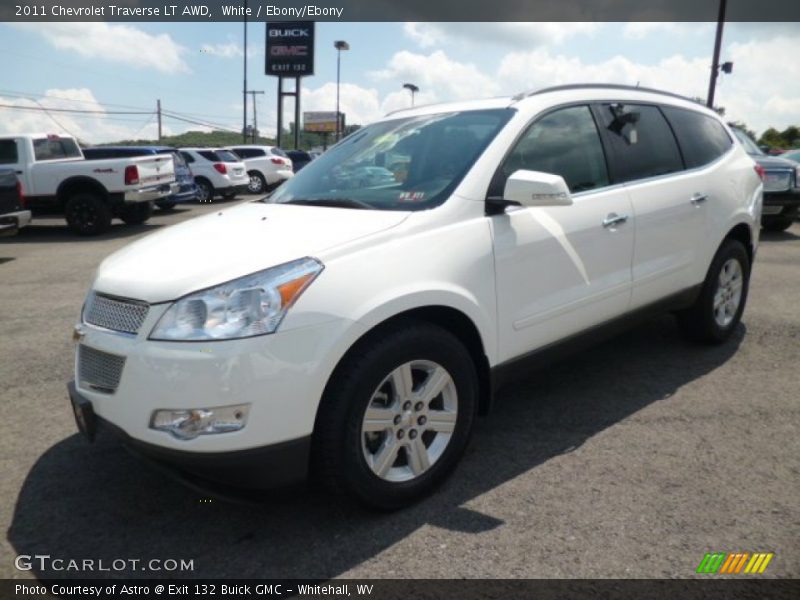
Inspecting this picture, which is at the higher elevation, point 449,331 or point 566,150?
point 566,150

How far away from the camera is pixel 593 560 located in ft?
7.93

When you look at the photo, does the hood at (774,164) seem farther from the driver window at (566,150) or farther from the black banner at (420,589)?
the black banner at (420,589)

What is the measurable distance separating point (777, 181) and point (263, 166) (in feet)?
54.9

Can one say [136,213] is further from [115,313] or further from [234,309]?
[234,309]

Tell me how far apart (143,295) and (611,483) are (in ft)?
7.30

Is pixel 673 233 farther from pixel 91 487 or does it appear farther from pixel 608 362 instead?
pixel 91 487

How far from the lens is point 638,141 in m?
3.95

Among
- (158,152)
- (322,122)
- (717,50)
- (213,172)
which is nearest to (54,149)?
(158,152)

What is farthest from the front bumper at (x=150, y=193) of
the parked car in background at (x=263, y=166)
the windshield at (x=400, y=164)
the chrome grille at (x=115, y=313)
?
the chrome grille at (x=115, y=313)

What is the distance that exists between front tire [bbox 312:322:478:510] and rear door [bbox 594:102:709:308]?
5.20 feet

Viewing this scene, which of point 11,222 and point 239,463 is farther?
point 11,222

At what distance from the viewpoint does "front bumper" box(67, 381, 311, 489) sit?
7.55 feet

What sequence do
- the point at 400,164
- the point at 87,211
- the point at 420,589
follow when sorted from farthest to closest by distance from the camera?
the point at 87,211
the point at 400,164
the point at 420,589

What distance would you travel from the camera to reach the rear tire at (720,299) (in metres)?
4.52
